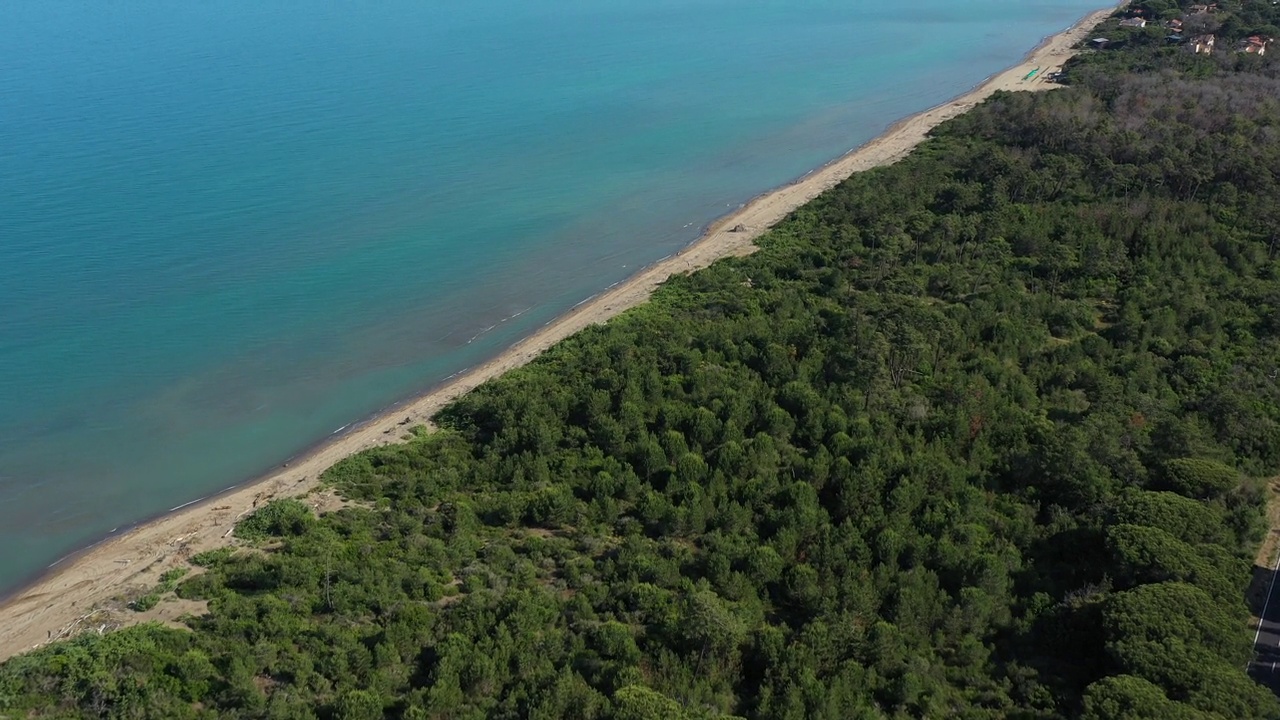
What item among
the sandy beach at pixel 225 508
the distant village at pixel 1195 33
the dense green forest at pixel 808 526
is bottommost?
the dense green forest at pixel 808 526

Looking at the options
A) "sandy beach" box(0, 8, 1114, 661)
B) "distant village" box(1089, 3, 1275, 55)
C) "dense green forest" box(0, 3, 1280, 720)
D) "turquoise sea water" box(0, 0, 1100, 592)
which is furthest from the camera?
"distant village" box(1089, 3, 1275, 55)

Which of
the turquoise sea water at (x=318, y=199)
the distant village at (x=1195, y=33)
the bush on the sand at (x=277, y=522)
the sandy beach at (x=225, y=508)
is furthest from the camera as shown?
the distant village at (x=1195, y=33)

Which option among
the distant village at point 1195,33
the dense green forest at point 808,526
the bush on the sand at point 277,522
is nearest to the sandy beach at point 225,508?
the bush on the sand at point 277,522

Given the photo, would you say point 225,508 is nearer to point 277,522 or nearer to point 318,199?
point 277,522

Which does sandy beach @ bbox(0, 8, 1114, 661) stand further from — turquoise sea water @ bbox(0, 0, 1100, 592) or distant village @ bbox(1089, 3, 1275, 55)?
distant village @ bbox(1089, 3, 1275, 55)

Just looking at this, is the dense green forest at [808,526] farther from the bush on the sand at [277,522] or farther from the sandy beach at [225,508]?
the sandy beach at [225,508]

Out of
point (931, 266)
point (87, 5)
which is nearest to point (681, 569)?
point (931, 266)

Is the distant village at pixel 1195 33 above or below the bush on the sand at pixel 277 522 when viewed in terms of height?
above

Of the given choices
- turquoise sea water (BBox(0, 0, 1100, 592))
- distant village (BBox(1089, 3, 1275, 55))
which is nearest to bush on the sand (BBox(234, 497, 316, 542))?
turquoise sea water (BBox(0, 0, 1100, 592))
